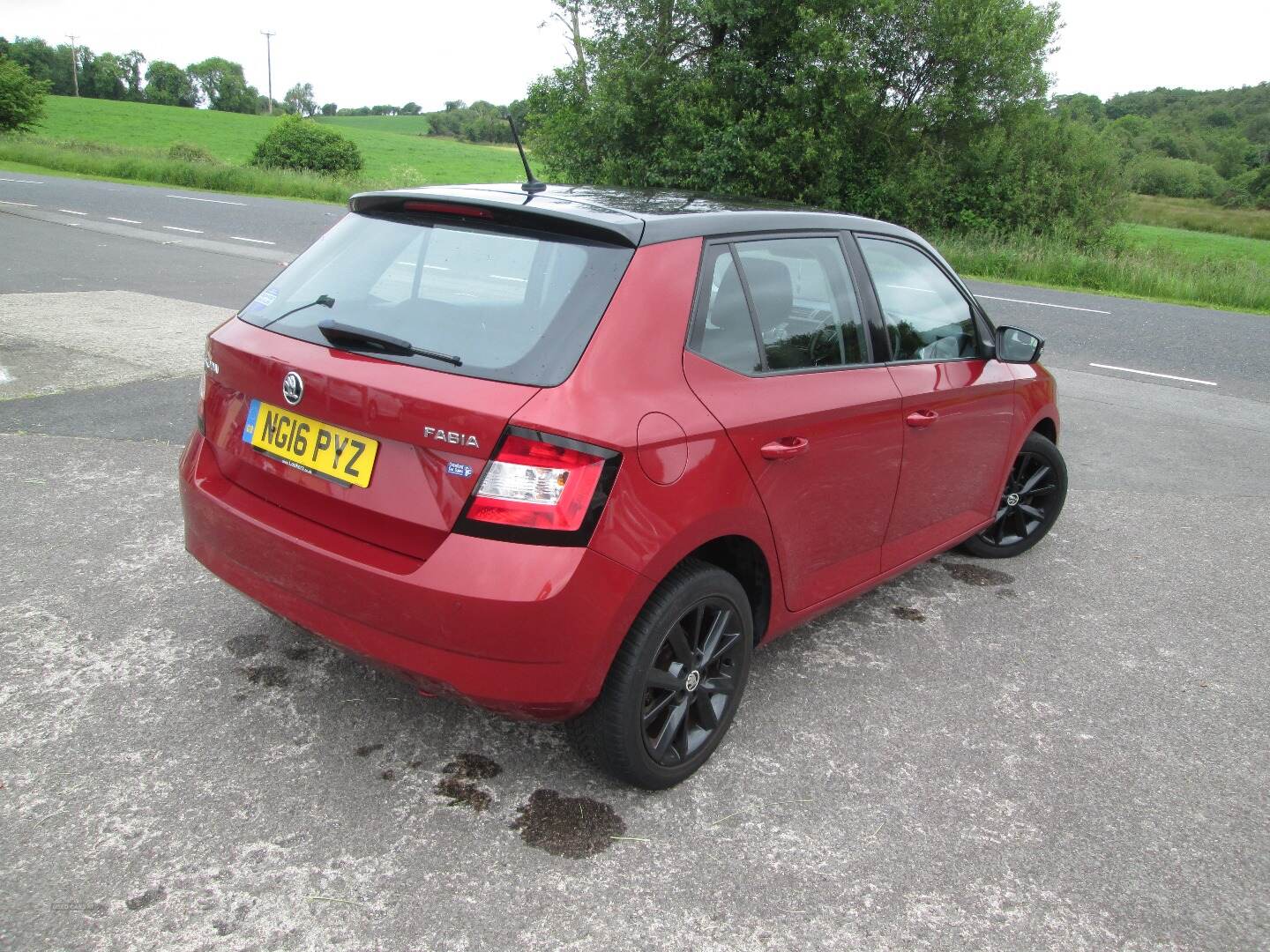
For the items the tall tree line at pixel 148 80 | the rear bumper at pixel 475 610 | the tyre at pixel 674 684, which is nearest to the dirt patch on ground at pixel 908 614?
the tyre at pixel 674 684

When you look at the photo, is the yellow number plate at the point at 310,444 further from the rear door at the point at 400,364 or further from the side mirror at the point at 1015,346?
the side mirror at the point at 1015,346

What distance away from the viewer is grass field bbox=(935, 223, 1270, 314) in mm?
16922

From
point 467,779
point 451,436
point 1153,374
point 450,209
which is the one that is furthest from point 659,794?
point 1153,374

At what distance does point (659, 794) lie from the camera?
2904 millimetres

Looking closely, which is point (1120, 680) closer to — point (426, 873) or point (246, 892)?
point (426, 873)

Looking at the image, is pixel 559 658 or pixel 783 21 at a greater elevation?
pixel 783 21

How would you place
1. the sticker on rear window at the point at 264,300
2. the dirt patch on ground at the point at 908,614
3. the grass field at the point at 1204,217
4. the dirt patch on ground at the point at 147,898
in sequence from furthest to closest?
A: 1. the grass field at the point at 1204,217
2. the dirt patch on ground at the point at 908,614
3. the sticker on rear window at the point at 264,300
4. the dirt patch on ground at the point at 147,898

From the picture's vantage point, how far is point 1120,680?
3777mm

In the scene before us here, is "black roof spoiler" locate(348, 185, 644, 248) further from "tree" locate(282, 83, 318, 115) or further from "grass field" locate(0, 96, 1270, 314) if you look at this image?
"tree" locate(282, 83, 318, 115)

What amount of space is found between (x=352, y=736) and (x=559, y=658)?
3.08 ft

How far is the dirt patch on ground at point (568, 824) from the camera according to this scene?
2.64 metres

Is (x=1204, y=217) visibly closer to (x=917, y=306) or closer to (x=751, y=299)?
(x=917, y=306)

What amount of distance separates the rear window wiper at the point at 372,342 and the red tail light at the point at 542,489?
332 millimetres

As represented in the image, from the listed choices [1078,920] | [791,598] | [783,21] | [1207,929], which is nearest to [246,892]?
[791,598]
